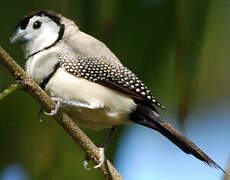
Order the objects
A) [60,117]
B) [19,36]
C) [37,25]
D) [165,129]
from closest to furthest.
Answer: [60,117] → [165,129] → [19,36] → [37,25]

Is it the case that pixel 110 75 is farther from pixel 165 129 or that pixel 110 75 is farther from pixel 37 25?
pixel 37 25

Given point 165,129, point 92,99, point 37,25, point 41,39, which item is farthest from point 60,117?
point 37,25

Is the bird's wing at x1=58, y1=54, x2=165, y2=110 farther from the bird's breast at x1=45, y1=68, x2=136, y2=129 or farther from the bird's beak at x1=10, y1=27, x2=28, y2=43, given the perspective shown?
the bird's beak at x1=10, y1=27, x2=28, y2=43

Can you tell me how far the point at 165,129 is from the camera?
122 inches

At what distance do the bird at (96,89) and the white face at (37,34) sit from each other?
0.30 feet

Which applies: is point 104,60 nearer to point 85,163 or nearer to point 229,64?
point 85,163

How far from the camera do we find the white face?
349 centimetres

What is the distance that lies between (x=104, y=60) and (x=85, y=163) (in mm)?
721

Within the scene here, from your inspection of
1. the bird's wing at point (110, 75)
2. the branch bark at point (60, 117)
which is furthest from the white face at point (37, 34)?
the branch bark at point (60, 117)

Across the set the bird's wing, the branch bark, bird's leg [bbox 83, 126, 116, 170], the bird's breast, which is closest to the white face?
the bird's wing

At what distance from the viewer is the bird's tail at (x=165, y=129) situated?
114 inches

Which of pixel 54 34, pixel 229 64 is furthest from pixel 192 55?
pixel 229 64

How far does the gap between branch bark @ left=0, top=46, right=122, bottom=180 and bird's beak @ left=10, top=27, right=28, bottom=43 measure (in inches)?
46.2

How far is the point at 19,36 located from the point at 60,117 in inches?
50.1
